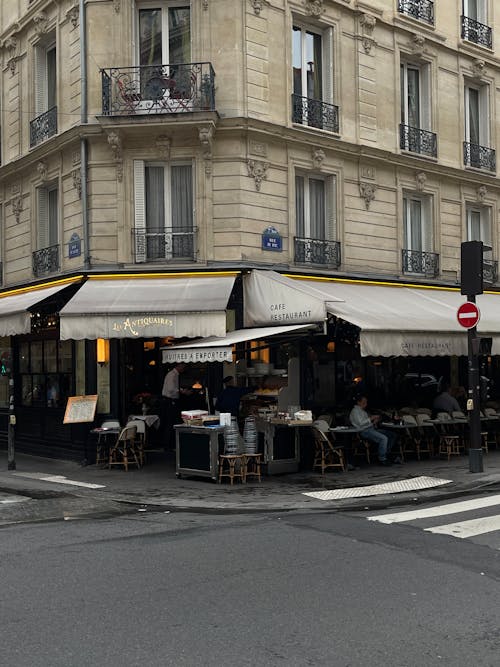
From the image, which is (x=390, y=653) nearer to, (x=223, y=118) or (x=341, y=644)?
(x=341, y=644)

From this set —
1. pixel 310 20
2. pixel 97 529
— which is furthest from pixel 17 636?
pixel 310 20

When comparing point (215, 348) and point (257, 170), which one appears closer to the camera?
point (215, 348)

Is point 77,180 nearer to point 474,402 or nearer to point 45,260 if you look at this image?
point 45,260

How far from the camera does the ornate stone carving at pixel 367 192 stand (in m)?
15.8

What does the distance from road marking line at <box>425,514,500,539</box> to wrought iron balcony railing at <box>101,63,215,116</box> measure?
882 centimetres

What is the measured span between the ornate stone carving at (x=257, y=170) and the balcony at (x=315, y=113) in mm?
1350

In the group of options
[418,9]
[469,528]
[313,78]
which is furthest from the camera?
[418,9]

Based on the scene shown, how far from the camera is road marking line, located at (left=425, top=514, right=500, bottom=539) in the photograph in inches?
304

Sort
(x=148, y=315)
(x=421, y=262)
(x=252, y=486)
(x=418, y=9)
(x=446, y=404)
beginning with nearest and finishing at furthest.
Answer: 1. (x=252, y=486)
2. (x=148, y=315)
3. (x=446, y=404)
4. (x=421, y=262)
5. (x=418, y=9)

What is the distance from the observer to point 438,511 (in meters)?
9.07

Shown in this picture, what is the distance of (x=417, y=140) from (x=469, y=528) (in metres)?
11.3

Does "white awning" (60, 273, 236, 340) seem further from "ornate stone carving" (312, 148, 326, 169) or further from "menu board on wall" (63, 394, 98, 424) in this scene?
"ornate stone carving" (312, 148, 326, 169)

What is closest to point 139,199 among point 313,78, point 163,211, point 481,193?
point 163,211

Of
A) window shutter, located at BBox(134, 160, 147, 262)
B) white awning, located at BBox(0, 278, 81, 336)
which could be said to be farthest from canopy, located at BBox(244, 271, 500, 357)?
white awning, located at BBox(0, 278, 81, 336)
